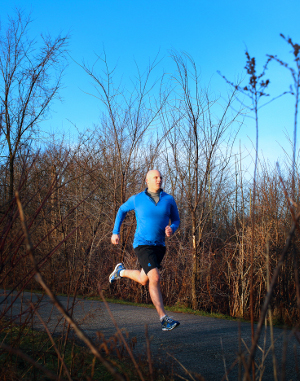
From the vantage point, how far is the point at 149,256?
18.4ft

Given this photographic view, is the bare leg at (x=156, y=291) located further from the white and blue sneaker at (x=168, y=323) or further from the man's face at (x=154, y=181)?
the man's face at (x=154, y=181)

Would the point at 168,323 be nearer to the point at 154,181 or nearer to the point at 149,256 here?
the point at 149,256

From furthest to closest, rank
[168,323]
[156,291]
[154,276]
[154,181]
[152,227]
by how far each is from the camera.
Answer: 1. [154,181]
2. [152,227]
3. [154,276]
4. [156,291]
5. [168,323]

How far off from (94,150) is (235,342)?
8818 mm

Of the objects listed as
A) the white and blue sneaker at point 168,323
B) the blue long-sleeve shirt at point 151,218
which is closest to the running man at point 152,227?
the blue long-sleeve shirt at point 151,218

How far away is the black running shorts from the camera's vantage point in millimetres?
5562

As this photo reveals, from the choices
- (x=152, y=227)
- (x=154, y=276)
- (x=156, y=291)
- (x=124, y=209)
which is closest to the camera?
(x=156, y=291)

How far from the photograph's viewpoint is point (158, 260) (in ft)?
18.7

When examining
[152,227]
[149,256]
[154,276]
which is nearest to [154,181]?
[152,227]

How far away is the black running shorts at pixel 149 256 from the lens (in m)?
5.56

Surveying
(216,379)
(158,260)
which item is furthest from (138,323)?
(216,379)

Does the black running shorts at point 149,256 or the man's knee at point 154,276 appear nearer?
the man's knee at point 154,276

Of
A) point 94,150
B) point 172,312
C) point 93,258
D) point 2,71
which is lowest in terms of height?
point 172,312

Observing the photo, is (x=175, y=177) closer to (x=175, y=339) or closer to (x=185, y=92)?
(x=185, y=92)
